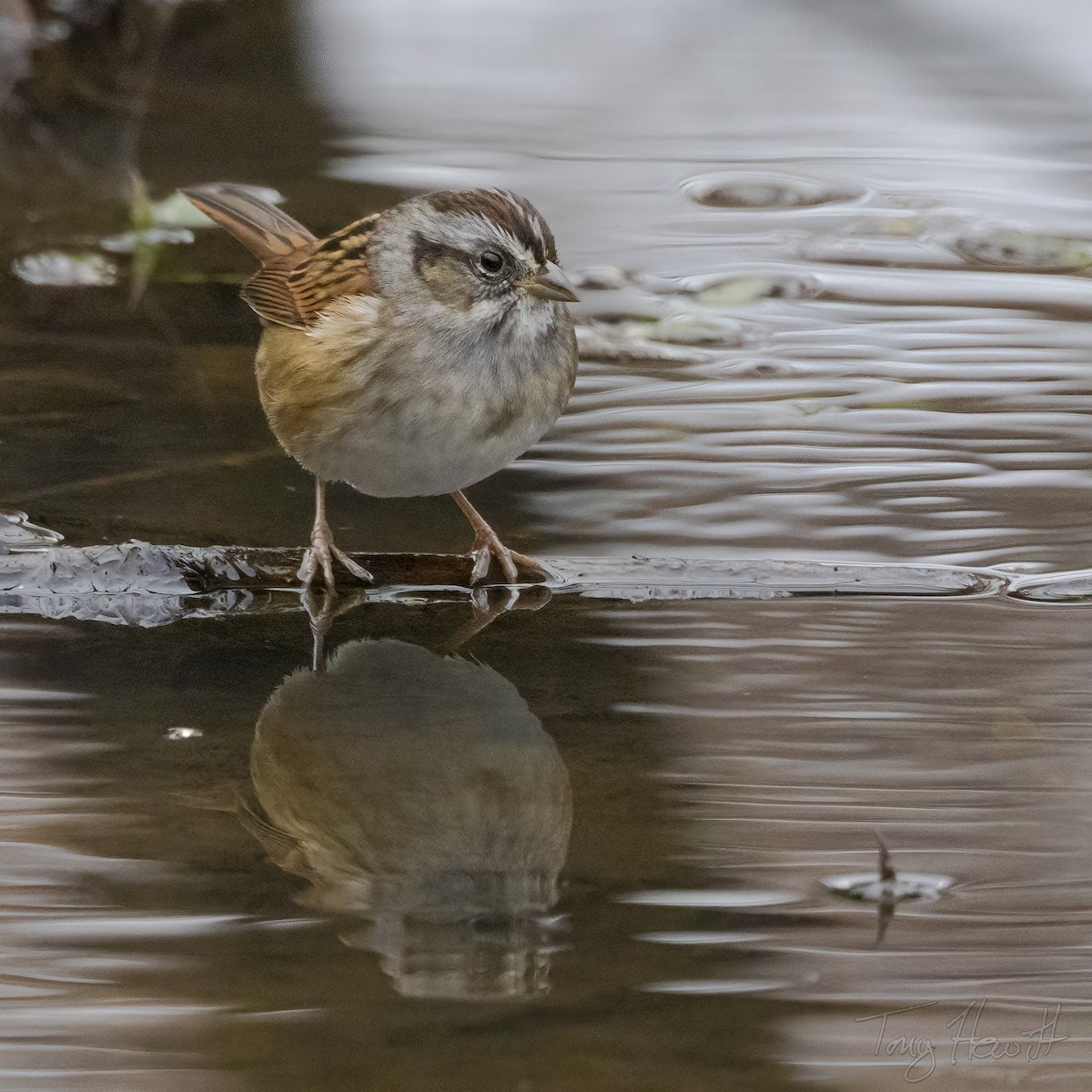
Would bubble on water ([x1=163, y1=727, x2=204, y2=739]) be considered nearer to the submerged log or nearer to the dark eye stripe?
the submerged log

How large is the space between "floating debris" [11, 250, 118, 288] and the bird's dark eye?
274 centimetres

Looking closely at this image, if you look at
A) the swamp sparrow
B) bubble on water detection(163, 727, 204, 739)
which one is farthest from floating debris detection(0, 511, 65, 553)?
bubble on water detection(163, 727, 204, 739)

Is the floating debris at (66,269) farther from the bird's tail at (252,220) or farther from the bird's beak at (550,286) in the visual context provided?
the bird's beak at (550,286)

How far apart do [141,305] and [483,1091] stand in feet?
14.6

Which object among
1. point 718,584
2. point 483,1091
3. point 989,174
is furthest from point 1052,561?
point 989,174

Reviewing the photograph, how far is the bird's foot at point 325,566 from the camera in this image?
13.8 ft

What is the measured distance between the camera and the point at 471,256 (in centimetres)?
423

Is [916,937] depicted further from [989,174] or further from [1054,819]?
[989,174]

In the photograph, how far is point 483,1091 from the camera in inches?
95.3

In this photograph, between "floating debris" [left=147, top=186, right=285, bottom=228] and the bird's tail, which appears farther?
"floating debris" [left=147, top=186, right=285, bottom=228]
